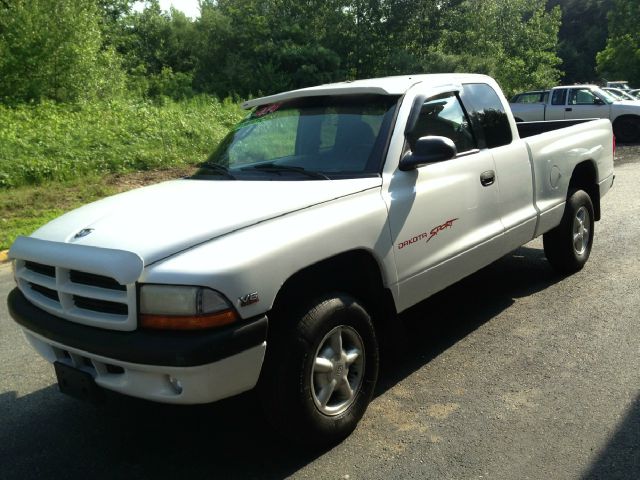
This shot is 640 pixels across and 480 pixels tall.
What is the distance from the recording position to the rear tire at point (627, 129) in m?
18.6

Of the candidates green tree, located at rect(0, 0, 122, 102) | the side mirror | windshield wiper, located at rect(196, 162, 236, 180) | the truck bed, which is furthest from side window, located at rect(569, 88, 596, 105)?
windshield wiper, located at rect(196, 162, 236, 180)

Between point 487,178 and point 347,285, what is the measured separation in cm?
158

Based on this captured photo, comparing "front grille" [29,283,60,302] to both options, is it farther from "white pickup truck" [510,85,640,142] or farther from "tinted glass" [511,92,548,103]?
"tinted glass" [511,92,548,103]

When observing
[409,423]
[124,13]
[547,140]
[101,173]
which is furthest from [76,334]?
[124,13]

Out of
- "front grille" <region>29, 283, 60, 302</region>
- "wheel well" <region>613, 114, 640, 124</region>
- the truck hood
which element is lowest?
"wheel well" <region>613, 114, 640, 124</region>

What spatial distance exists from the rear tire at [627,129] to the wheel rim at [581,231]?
14819 millimetres

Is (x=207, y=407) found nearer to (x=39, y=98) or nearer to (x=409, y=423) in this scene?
(x=409, y=423)

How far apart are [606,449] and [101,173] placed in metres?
11.0

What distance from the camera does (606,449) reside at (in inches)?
118

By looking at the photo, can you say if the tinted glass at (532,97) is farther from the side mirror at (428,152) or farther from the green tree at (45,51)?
the side mirror at (428,152)

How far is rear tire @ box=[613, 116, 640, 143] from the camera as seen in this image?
731 inches

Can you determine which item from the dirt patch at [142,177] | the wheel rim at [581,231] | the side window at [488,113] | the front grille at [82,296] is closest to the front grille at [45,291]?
the front grille at [82,296]

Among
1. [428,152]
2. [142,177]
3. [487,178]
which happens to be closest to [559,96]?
[142,177]

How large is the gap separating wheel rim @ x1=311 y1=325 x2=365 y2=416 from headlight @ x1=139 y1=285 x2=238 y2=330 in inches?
23.5
